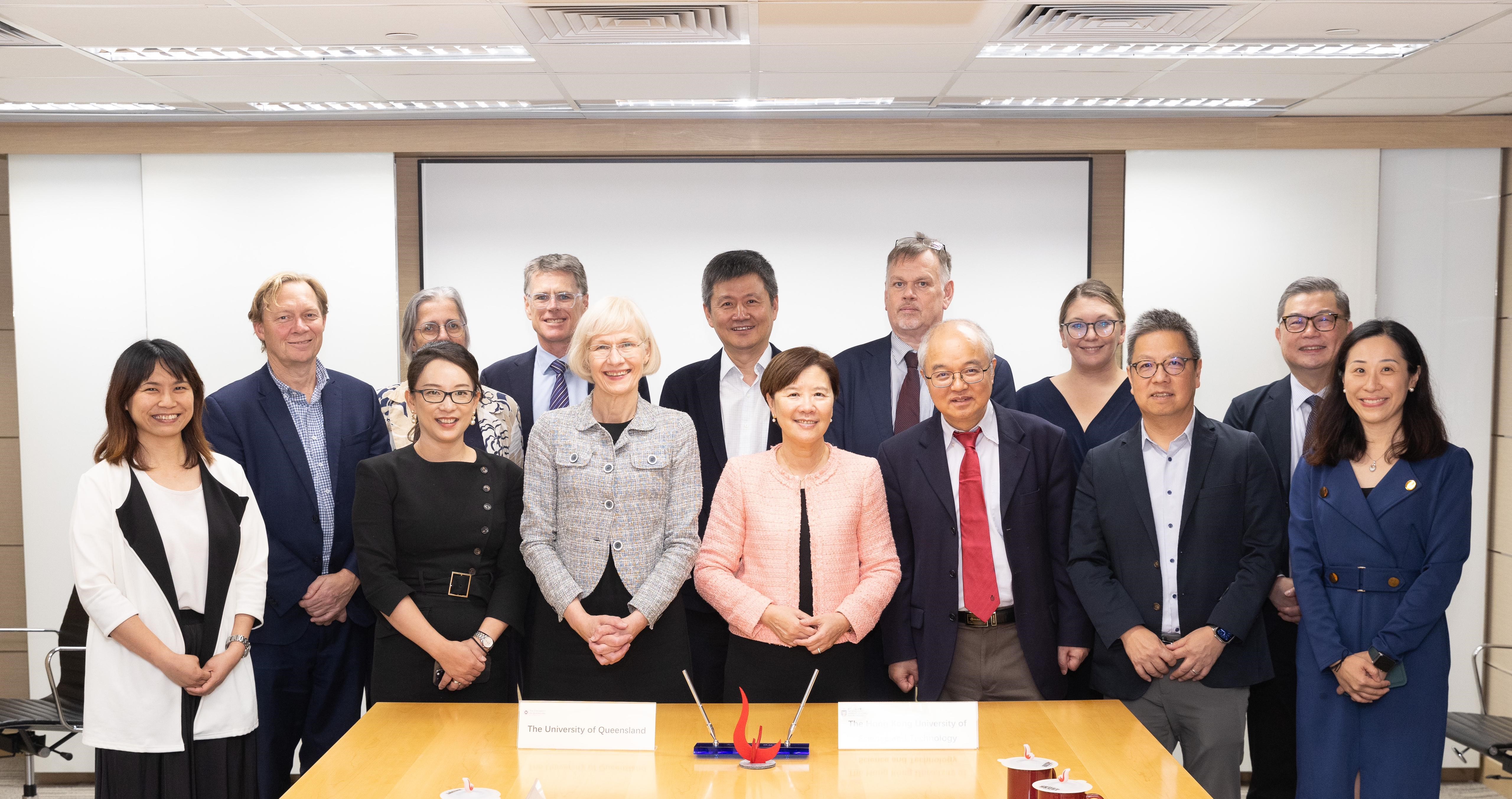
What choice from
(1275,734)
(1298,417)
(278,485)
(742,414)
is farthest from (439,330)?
(1275,734)

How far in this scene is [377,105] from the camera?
4.59 m

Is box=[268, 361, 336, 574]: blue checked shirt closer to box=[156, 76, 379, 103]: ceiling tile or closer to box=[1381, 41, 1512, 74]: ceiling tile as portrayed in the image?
box=[156, 76, 379, 103]: ceiling tile

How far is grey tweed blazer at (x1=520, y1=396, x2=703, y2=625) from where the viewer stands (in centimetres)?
286

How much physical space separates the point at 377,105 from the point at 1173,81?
343 centimetres

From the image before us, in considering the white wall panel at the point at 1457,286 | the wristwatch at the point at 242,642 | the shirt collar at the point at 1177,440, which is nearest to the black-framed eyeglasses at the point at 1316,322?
the shirt collar at the point at 1177,440

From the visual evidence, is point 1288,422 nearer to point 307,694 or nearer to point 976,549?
point 976,549

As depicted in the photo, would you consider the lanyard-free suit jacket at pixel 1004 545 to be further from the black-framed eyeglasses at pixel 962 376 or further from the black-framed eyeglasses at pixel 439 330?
the black-framed eyeglasses at pixel 439 330

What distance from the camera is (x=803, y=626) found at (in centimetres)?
274

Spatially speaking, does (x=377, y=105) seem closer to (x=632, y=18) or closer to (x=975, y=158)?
(x=632, y=18)

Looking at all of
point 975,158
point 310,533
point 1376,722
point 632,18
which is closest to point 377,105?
point 632,18

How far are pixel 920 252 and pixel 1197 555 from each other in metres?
1.41

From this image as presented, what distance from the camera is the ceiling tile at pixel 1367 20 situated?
3.22 meters

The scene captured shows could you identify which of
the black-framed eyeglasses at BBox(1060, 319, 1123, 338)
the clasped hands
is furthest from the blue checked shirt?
the black-framed eyeglasses at BBox(1060, 319, 1123, 338)

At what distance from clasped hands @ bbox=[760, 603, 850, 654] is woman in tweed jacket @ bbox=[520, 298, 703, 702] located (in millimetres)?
300
